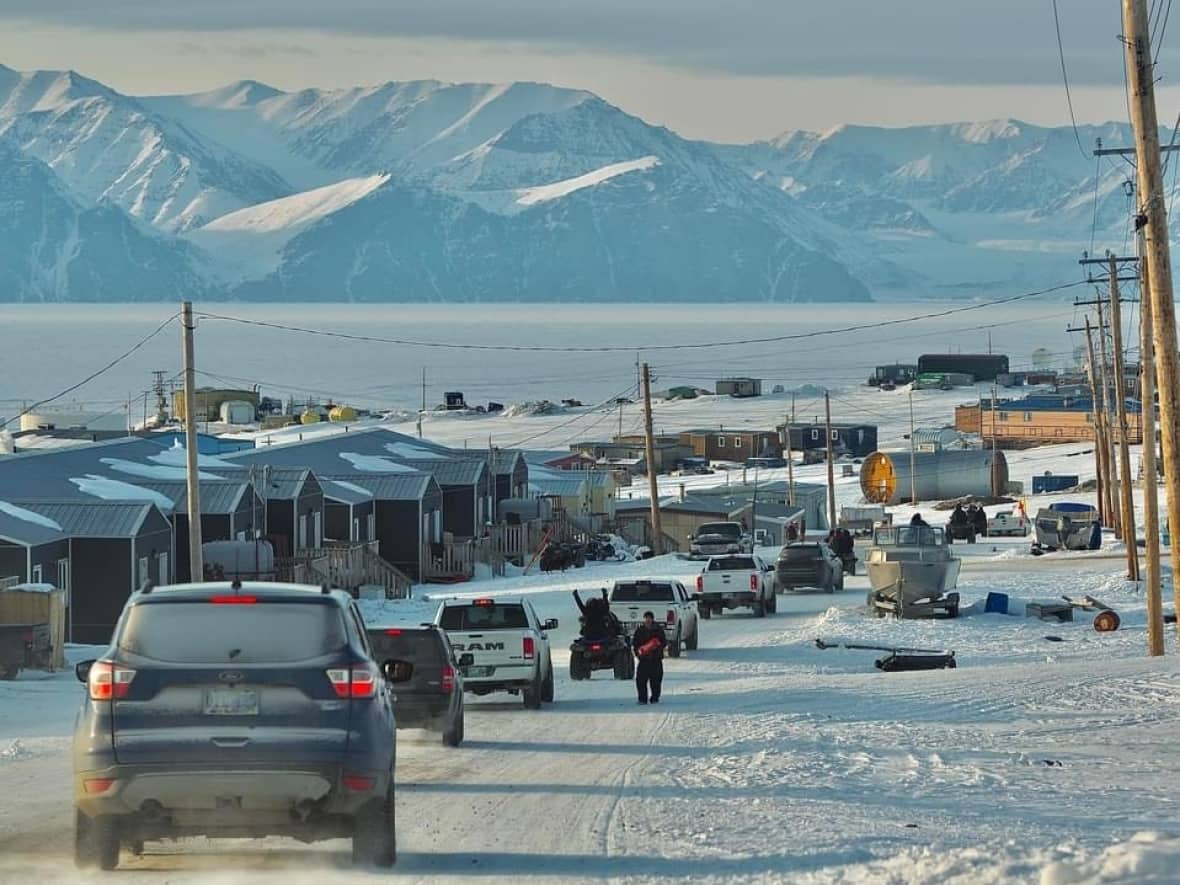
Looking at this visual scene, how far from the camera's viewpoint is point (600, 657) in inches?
1212

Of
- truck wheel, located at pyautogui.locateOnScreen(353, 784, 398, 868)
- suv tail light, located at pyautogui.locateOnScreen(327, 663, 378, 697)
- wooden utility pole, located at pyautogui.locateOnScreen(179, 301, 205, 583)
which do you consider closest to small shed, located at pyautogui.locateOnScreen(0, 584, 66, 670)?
wooden utility pole, located at pyautogui.locateOnScreen(179, 301, 205, 583)

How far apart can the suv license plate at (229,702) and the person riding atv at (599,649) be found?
1816cm

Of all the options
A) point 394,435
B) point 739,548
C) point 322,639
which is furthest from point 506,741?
point 394,435

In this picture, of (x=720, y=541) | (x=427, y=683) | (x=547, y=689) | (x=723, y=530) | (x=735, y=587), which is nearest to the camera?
(x=427, y=683)

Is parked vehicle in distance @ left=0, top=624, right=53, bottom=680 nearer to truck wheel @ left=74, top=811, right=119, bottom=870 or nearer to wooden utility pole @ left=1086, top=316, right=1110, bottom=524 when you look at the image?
truck wheel @ left=74, top=811, right=119, bottom=870

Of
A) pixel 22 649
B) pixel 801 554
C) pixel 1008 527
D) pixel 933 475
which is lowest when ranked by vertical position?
pixel 22 649

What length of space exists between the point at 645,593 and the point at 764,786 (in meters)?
19.0

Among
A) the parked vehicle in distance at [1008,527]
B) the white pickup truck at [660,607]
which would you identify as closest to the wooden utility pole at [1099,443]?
the parked vehicle in distance at [1008,527]

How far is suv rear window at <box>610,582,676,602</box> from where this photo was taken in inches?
1421

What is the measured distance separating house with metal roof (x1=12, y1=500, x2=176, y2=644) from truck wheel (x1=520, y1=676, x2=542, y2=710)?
22.2 m

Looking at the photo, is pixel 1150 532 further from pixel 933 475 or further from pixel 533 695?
pixel 933 475

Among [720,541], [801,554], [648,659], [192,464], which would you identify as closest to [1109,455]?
[720,541]

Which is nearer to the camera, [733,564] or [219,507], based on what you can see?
[733,564]

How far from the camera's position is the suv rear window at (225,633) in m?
12.5
